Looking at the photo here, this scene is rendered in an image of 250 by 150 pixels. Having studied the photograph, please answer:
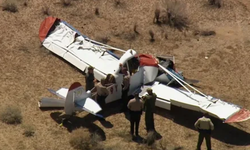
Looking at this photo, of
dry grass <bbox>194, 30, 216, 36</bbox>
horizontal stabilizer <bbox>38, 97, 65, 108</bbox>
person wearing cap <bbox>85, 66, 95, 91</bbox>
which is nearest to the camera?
horizontal stabilizer <bbox>38, 97, 65, 108</bbox>

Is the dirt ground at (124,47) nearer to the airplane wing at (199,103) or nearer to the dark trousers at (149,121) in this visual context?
the dark trousers at (149,121)

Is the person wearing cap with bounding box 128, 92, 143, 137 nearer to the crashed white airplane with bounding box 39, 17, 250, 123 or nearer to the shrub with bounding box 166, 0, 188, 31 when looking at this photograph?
the crashed white airplane with bounding box 39, 17, 250, 123

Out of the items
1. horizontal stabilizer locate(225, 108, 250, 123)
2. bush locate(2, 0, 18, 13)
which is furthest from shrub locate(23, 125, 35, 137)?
bush locate(2, 0, 18, 13)

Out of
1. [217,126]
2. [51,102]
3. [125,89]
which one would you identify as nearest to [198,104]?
[217,126]

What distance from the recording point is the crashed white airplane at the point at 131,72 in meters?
15.7

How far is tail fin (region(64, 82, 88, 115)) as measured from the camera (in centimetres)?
1516

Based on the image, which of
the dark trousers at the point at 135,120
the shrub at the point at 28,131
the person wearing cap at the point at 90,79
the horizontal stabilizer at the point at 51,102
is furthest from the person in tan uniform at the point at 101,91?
the shrub at the point at 28,131

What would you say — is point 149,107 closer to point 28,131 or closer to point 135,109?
point 135,109

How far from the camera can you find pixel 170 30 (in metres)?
23.6

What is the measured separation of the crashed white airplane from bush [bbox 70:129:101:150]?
0.97m

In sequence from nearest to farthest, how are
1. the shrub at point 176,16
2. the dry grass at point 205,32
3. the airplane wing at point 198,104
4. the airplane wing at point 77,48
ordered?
the airplane wing at point 198,104, the airplane wing at point 77,48, the dry grass at point 205,32, the shrub at point 176,16

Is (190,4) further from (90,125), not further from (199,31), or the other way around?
(90,125)

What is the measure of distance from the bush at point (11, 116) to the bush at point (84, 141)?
80.7 inches

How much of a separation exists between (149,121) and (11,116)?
441cm
